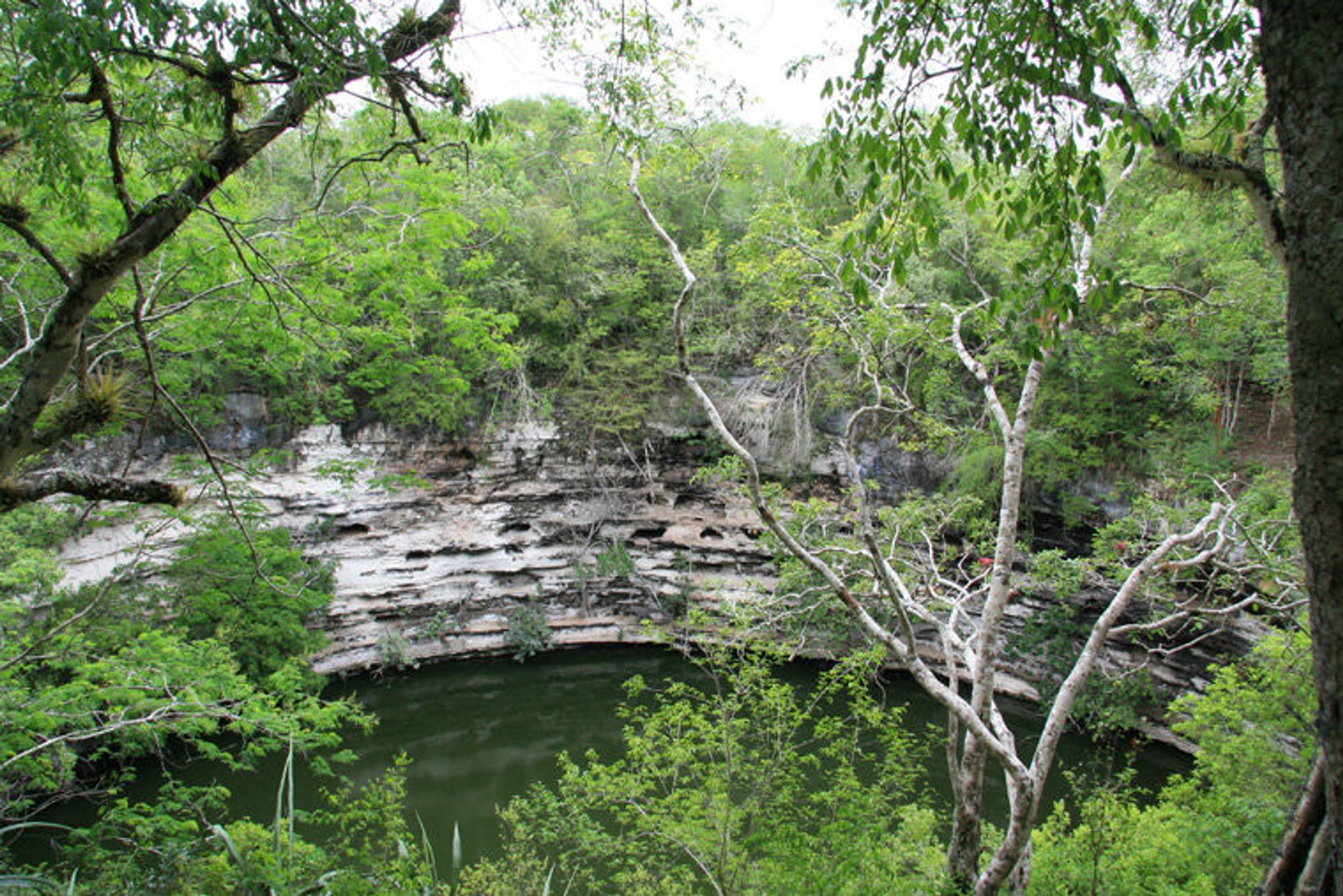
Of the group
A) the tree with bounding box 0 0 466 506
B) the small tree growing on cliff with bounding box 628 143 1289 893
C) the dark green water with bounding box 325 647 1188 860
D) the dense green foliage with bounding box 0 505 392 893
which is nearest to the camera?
the tree with bounding box 0 0 466 506

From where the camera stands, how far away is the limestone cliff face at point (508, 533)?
38.8ft

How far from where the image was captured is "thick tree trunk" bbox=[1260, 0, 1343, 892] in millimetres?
1327

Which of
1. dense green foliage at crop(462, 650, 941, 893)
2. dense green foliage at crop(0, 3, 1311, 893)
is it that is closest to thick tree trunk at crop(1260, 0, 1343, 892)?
dense green foliage at crop(0, 3, 1311, 893)

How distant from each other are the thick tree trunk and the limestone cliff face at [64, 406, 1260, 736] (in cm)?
1008

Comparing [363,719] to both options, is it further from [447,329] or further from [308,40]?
[447,329]

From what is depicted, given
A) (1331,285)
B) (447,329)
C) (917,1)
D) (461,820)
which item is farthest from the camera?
(447,329)

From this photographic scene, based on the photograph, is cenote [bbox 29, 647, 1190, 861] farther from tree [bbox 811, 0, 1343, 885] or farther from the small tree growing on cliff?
tree [bbox 811, 0, 1343, 885]

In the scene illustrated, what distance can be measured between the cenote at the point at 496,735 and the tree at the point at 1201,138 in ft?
21.5

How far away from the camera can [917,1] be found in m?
2.46

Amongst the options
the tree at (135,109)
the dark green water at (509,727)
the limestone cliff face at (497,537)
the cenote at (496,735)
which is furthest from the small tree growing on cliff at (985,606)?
the limestone cliff face at (497,537)

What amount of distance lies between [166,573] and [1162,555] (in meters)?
9.21

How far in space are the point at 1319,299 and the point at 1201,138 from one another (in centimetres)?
245

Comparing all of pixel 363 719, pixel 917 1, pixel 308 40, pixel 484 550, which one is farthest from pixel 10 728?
pixel 484 550

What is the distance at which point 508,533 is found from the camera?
13.2m
